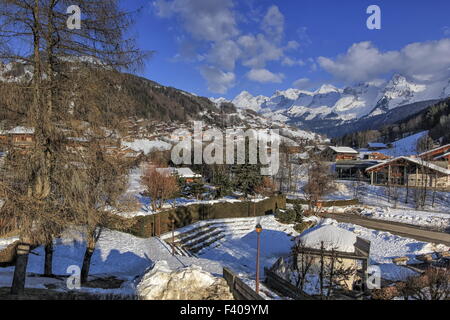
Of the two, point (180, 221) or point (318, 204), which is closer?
point (180, 221)

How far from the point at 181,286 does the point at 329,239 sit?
978 centimetres

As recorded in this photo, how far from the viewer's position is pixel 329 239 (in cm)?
1524

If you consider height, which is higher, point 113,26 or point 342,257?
point 113,26

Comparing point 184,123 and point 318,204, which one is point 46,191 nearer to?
point 318,204

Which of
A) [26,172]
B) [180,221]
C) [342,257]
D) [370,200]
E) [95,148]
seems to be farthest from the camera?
[370,200]

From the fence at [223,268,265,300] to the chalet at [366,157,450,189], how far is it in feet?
130

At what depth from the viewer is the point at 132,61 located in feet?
23.6

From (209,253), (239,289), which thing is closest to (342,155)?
(209,253)

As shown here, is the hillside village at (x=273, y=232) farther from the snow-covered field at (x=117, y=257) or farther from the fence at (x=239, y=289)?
the fence at (x=239, y=289)

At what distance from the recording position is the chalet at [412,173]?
41.0m
